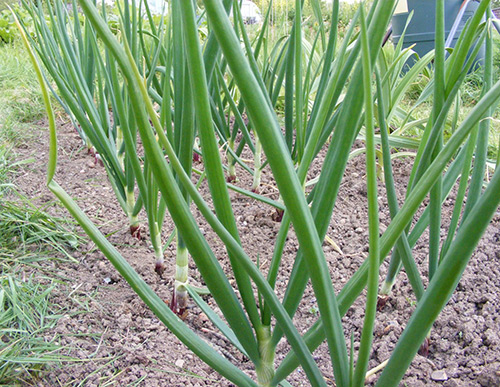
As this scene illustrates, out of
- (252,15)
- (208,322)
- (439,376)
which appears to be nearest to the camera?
(439,376)

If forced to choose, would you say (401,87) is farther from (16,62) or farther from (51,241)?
(16,62)

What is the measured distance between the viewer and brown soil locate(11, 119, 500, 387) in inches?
25.0

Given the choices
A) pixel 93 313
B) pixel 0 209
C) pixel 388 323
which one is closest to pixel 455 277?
pixel 388 323

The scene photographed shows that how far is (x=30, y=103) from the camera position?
1.85 metres

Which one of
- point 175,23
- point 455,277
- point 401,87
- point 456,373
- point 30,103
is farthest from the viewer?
point 30,103

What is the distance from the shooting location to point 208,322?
77 centimetres

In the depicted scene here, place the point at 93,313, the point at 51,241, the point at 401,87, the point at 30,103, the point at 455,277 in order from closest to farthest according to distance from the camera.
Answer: the point at 455,277 < the point at 93,313 < the point at 51,241 < the point at 401,87 < the point at 30,103

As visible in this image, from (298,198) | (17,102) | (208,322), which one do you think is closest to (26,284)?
(208,322)

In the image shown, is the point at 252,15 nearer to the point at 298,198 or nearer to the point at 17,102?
the point at 17,102

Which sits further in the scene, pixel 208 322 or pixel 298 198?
pixel 208 322

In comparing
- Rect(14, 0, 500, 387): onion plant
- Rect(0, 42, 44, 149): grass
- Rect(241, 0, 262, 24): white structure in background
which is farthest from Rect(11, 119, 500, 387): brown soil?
Rect(241, 0, 262, 24): white structure in background

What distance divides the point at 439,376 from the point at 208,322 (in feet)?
1.21

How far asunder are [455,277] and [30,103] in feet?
6.30

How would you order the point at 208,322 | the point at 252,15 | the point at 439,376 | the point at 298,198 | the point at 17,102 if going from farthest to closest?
the point at 252,15 → the point at 17,102 → the point at 208,322 → the point at 439,376 → the point at 298,198
